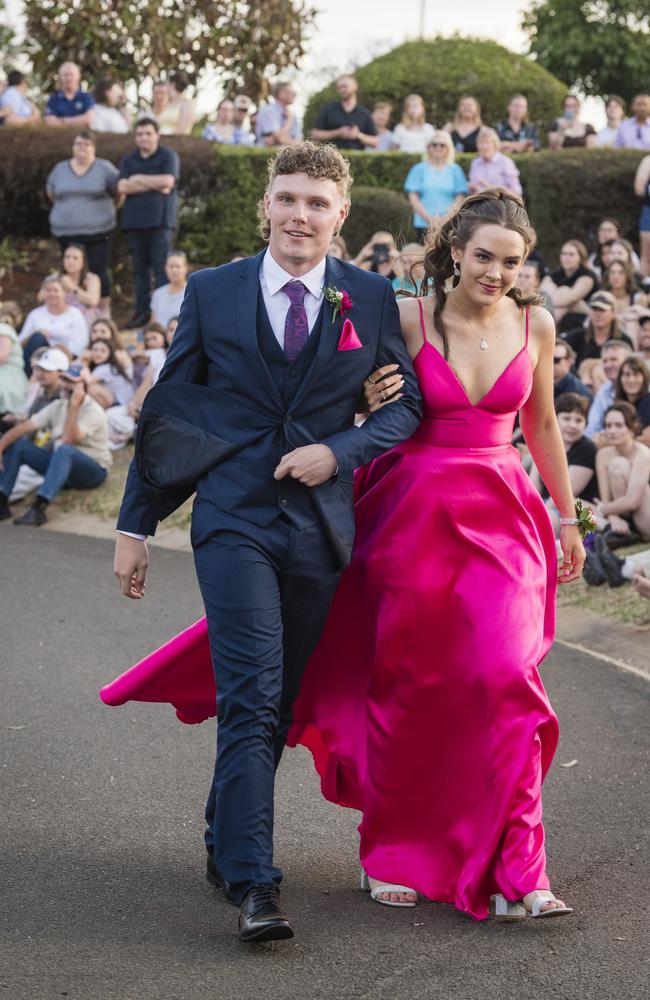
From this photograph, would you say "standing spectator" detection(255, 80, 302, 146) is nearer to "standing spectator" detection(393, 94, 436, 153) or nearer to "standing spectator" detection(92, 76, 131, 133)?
"standing spectator" detection(393, 94, 436, 153)

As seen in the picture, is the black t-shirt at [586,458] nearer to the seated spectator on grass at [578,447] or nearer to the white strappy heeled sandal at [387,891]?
the seated spectator on grass at [578,447]

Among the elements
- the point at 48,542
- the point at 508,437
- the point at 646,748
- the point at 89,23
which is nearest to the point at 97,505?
the point at 48,542

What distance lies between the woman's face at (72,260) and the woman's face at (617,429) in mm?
7049

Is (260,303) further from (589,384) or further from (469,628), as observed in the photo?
(589,384)

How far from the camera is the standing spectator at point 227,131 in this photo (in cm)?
1834

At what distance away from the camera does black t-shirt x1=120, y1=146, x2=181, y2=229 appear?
15.4 metres

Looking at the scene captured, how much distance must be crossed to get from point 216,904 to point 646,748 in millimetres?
2505

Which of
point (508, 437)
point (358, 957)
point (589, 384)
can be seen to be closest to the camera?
point (358, 957)

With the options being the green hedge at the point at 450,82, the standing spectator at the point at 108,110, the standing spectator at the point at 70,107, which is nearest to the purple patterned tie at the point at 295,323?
the standing spectator at the point at 70,107

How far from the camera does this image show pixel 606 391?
1091 cm

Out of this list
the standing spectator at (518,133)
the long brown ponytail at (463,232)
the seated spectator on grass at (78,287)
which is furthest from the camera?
the standing spectator at (518,133)

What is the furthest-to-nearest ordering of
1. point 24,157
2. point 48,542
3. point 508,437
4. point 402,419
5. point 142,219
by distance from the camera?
point 24,157 → point 142,219 → point 48,542 → point 508,437 → point 402,419

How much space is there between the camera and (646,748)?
250 inches

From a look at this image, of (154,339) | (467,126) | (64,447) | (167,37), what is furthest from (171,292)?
(167,37)
